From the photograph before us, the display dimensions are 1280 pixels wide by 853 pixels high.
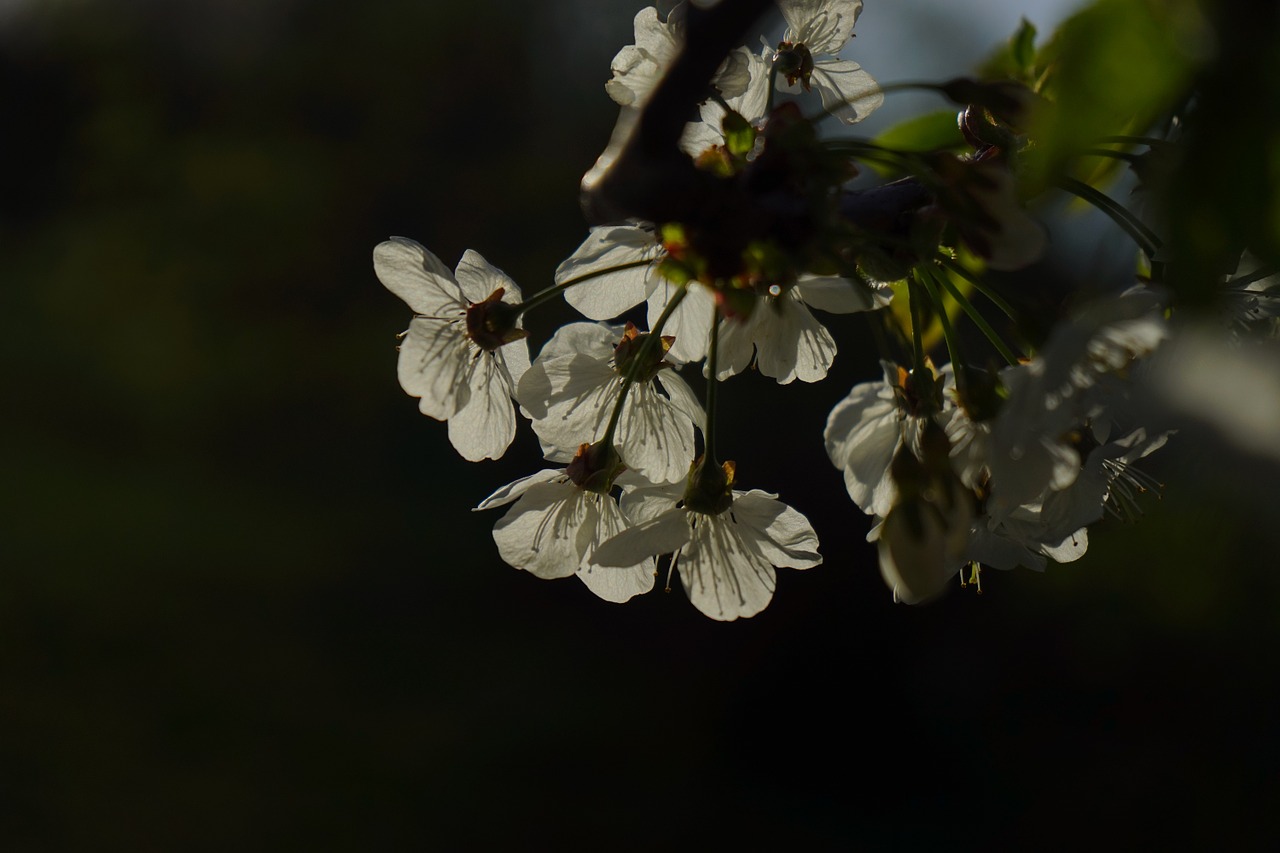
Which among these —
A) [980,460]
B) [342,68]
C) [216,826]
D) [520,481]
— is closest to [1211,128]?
[980,460]

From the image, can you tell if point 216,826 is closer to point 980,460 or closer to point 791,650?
point 791,650

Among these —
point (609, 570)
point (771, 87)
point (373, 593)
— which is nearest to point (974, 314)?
point (771, 87)

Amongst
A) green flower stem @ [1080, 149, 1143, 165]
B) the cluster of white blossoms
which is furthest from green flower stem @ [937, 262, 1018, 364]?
green flower stem @ [1080, 149, 1143, 165]

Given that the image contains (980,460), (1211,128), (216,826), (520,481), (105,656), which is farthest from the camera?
(105,656)

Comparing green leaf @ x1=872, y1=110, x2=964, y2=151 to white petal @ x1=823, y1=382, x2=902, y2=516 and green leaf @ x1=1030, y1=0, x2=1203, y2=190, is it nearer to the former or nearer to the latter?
white petal @ x1=823, y1=382, x2=902, y2=516

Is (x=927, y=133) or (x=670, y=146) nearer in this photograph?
(x=670, y=146)

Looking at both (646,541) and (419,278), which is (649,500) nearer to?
(646,541)

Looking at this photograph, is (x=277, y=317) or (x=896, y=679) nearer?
(x=896, y=679)
